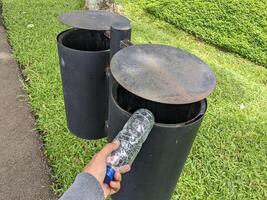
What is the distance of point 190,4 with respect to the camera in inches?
216

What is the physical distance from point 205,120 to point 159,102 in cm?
184

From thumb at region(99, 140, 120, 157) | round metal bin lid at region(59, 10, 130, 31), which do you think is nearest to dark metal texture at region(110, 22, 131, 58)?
round metal bin lid at region(59, 10, 130, 31)

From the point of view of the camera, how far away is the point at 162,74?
63.1 inches

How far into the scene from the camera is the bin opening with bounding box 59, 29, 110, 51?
2.37 meters

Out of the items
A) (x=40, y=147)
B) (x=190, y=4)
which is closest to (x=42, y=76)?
(x=40, y=147)

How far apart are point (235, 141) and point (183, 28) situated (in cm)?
284

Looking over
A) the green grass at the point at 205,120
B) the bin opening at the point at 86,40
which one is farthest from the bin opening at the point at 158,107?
the green grass at the point at 205,120

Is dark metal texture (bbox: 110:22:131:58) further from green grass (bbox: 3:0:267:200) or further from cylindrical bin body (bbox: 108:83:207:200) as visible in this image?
green grass (bbox: 3:0:267:200)

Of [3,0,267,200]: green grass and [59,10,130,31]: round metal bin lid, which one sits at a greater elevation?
[59,10,130,31]: round metal bin lid

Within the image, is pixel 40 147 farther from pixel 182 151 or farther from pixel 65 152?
pixel 182 151

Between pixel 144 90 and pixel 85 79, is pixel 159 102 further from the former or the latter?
pixel 85 79

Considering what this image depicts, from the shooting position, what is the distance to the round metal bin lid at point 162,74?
1.46 metres

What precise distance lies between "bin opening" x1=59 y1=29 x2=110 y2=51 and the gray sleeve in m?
1.31

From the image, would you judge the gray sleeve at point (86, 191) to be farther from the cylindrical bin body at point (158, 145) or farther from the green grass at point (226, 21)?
the green grass at point (226, 21)
